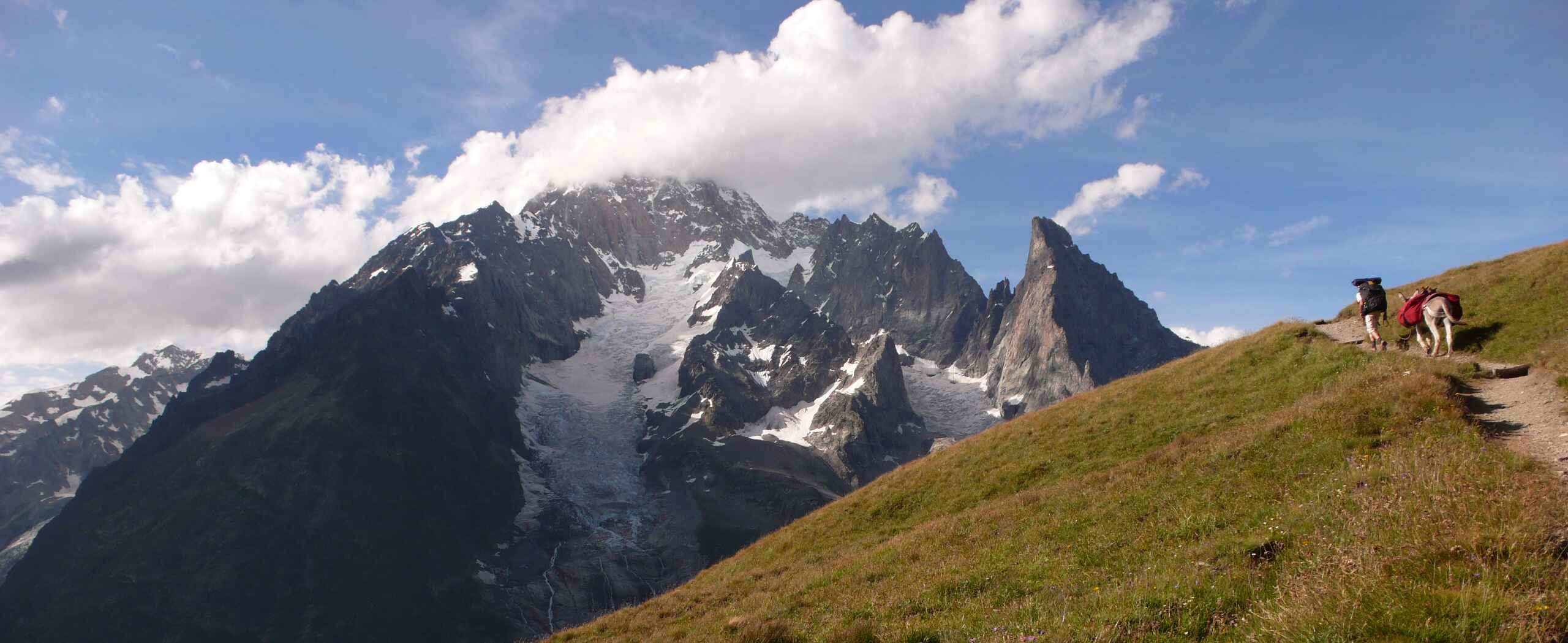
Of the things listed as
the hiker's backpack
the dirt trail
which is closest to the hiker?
the hiker's backpack

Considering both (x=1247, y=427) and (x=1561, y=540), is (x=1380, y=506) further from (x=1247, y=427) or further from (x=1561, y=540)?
(x=1247, y=427)

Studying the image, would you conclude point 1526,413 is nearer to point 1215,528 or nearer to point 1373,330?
point 1215,528

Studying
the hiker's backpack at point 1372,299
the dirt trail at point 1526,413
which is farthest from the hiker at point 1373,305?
the dirt trail at point 1526,413

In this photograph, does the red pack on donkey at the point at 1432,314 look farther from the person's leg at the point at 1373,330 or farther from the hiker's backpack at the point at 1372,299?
the person's leg at the point at 1373,330

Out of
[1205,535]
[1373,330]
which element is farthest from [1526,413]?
[1373,330]

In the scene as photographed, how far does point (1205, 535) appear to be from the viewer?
14.7 metres

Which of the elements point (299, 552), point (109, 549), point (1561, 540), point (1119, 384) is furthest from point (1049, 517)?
point (109, 549)

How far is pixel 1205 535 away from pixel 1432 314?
17.9 meters

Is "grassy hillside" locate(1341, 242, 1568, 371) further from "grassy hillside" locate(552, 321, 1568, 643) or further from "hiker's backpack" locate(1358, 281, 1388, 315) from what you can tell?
"grassy hillside" locate(552, 321, 1568, 643)

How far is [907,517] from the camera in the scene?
28203mm

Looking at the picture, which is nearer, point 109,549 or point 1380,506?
point 1380,506

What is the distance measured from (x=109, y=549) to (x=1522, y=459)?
26488 cm

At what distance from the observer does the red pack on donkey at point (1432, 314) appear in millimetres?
25031

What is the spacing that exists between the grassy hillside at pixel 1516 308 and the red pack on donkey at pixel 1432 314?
0.82 m
